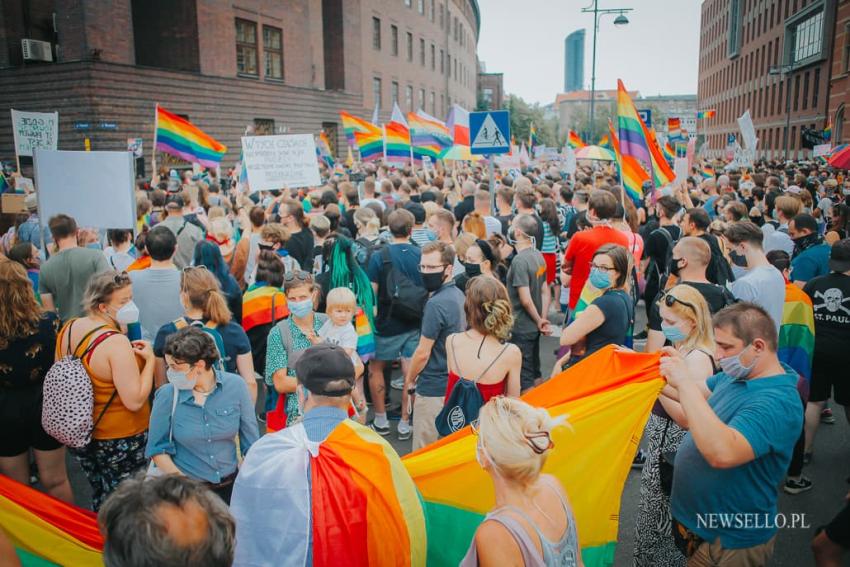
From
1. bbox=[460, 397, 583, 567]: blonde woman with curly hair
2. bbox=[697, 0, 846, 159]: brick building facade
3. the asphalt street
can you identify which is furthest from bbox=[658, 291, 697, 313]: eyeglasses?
bbox=[697, 0, 846, 159]: brick building facade

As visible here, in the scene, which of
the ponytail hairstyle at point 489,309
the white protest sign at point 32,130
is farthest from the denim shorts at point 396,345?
the white protest sign at point 32,130

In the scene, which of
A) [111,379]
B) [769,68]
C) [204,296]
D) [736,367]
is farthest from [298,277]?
[769,68]

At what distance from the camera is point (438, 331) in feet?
15.4

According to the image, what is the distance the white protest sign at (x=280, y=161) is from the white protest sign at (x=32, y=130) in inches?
108

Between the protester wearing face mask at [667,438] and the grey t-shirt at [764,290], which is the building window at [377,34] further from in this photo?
the protester wearing face mask at [667,438]

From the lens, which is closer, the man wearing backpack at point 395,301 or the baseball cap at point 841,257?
the baseball cap at point 841,257

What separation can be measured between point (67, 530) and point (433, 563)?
164 cm

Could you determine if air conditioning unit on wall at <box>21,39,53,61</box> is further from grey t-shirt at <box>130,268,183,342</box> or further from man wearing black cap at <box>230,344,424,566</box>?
man wearing black cap at <box>230,344,424,566</box>

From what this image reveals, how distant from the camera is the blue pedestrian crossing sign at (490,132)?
29.5 ft

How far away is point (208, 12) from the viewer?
22.7 m

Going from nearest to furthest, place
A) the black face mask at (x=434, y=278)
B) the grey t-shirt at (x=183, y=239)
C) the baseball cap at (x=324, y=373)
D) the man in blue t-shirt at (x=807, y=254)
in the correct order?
the baseball cap at (x=324, y=373), the black face mask at (x=434, y=278), the man in blue t-shirt at (x=807, y=254), the grey t-shirt at (x=183, y=239)

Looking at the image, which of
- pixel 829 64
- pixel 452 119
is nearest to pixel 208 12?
pixel 452 119

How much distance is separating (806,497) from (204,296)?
4743 millimetres

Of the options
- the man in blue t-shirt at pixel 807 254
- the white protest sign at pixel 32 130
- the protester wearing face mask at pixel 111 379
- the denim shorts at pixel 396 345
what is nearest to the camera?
the protester wearing face mask at pixel 111 379
